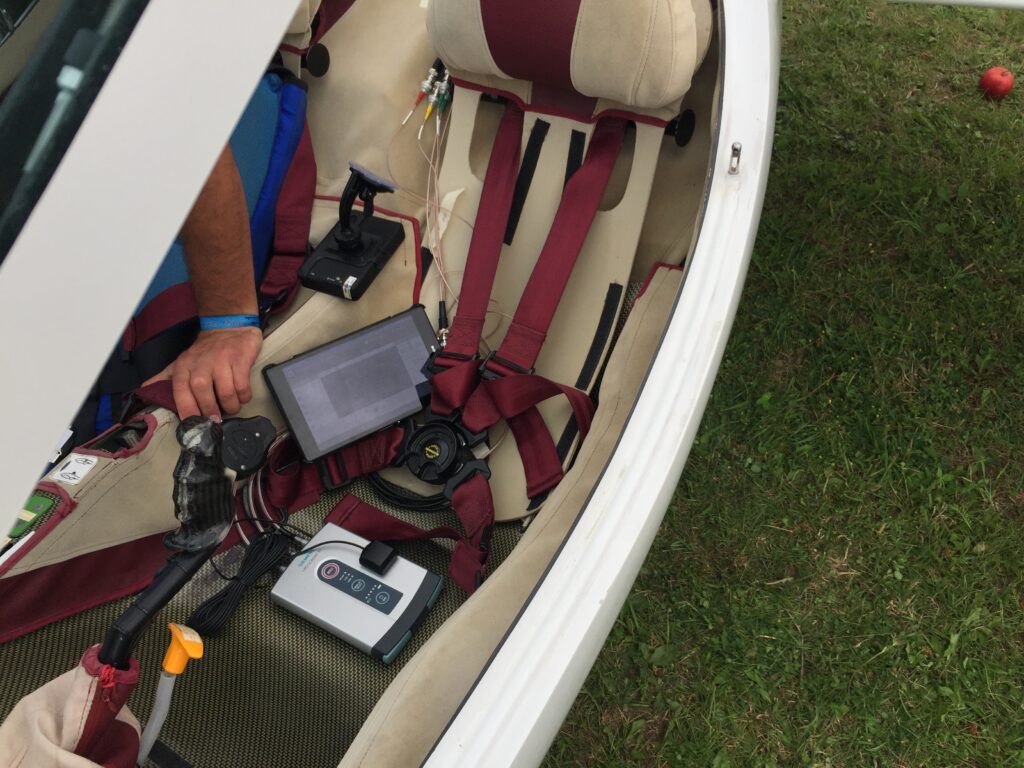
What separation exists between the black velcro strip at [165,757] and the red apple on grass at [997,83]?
3147 millimetres

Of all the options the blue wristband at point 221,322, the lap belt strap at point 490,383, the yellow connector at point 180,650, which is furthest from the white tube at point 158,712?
the blue wristband at point 221,322

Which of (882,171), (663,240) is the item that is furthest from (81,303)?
(882,171)

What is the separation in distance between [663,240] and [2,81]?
135cm

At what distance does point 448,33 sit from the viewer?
167 centimetres

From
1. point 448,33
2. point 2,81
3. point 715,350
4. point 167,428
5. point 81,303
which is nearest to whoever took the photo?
point 81,303

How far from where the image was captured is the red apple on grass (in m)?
2.69

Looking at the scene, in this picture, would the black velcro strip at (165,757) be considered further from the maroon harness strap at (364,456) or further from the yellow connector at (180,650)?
the maroon harness strap at (364,456)

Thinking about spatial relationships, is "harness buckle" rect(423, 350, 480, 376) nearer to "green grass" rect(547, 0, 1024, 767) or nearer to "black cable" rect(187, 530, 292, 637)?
Answer: "black cable" rect(187, 530, 292, 637)

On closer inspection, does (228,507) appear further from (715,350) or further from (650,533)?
(715,350)

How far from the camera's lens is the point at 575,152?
1836 mm

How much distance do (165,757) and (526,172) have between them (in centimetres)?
143

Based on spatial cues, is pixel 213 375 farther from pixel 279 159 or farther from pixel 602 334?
pixel 602 334

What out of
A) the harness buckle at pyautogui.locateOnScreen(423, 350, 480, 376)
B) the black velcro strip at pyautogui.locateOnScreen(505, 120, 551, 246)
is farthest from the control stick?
the black velcro strip at pyautogui.locateOnScreen(505, 120, 551, 246)

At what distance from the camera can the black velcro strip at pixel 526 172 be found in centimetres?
185
